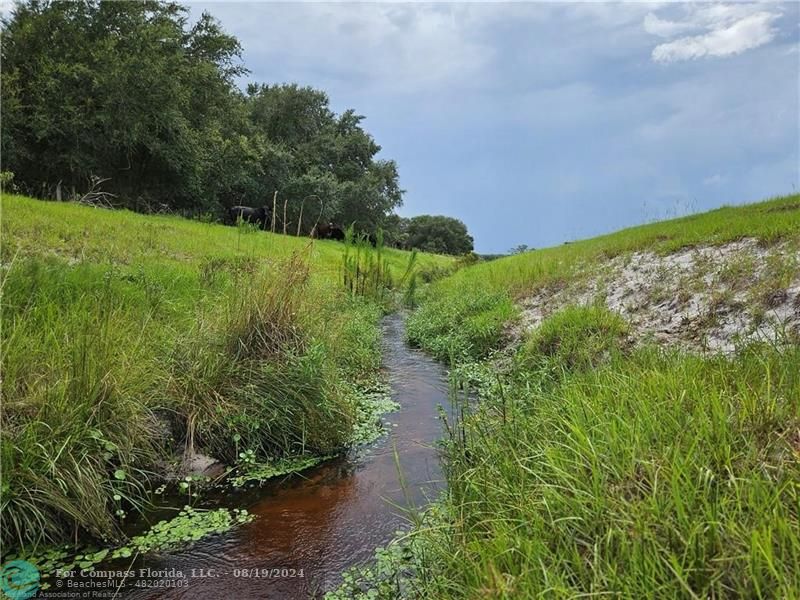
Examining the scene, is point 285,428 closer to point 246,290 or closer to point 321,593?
point 246,290

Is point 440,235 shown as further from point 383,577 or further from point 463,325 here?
point 383,577

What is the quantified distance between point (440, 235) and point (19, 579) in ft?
236

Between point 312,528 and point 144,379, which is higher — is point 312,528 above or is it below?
below

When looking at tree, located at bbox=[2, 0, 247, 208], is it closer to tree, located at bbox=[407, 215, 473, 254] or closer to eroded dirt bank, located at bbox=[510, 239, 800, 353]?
eroded dirt bank, located at bbox=[510, 239, 800, 353]

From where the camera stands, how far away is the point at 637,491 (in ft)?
6.49

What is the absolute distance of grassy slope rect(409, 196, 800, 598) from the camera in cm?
160

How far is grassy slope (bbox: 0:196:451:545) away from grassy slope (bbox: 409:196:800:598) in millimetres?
1832

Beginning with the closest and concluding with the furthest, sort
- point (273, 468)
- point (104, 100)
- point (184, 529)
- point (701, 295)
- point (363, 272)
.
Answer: point (184, 529)
point (273, 468)
point (701, 295)
point (363, 272)
point (104, 100)

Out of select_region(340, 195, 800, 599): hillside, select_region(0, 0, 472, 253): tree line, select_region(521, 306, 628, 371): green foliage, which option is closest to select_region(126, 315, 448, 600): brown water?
select_region(340, 195, 800, 599): hillside

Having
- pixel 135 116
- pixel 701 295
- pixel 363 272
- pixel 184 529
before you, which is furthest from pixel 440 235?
pixel 184 529

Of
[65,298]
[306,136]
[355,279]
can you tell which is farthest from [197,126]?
[65,298]

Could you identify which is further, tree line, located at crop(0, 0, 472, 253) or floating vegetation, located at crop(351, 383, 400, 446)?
tree line, located at crop(0, 0, 472, 253)

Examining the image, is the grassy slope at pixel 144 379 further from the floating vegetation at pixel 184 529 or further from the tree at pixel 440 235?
the tree at pixel 440 235

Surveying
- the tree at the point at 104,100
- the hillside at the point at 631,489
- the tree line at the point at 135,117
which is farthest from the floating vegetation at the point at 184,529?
the tree at the point at 104,100
